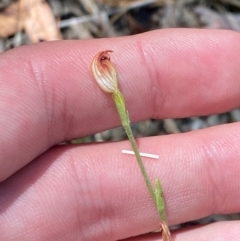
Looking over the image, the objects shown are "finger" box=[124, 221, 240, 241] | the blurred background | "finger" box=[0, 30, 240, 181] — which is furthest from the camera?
the blurred background

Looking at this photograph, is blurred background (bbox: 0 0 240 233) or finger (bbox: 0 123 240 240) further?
blurred background (bbox: 0 0 240 233)

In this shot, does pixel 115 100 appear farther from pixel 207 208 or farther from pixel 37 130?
pixel 207 208

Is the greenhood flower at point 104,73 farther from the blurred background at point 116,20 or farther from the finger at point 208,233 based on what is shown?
the blurred background at point 116,20

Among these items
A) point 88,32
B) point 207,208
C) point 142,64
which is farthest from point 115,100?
point 88,32

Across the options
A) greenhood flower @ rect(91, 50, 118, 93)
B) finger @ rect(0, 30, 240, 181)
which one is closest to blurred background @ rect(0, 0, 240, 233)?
finger @ rect(0, 30, 240, 181)

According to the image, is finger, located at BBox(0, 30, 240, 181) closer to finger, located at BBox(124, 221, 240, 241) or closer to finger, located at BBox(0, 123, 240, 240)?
finger, located at BBox(0, 123, 240, 240)

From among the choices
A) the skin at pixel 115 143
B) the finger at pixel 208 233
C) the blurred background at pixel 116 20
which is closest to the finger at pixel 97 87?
the skin at pixel 115 143

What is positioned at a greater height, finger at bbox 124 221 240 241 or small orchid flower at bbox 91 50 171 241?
small orchid flower at bbox 91 50 171 241

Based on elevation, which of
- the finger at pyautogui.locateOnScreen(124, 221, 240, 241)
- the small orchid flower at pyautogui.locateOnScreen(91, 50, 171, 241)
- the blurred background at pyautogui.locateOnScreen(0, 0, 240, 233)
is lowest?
the finger at pyautogui.locateOnScreen(124, 221, 240, 241)
